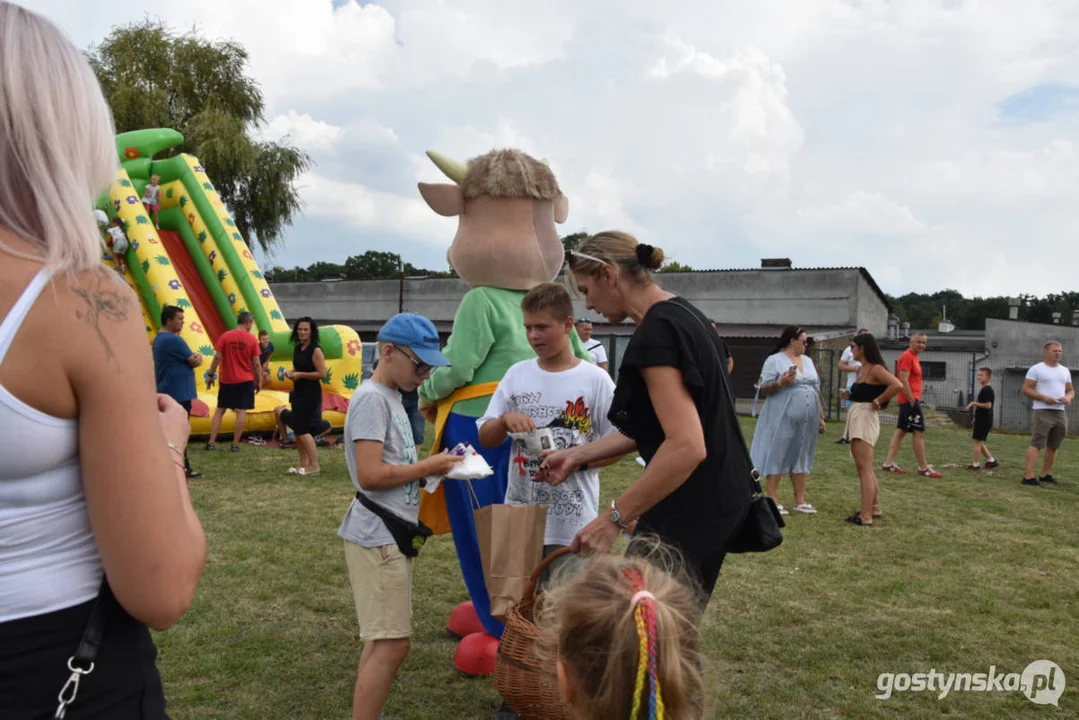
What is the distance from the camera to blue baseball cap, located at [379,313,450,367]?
9.73 feet

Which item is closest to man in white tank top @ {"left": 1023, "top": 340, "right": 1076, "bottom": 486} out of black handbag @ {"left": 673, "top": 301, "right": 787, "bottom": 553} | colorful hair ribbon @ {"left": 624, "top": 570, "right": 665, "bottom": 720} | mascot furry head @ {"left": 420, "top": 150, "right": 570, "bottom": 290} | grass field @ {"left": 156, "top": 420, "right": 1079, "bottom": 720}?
grass field @ {"left": 156, "top": 420, "right": 1079, "bottom": 720}

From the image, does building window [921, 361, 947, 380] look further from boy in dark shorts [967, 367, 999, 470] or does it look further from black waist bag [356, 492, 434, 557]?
black waist bag [356, 492, 434, 557]

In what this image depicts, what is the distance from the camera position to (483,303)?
163 inches

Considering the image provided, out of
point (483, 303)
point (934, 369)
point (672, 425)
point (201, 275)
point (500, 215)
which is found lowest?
point (934, 369)

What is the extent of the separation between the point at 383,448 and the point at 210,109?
68.1 ft

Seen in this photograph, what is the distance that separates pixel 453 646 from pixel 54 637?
10.7ft

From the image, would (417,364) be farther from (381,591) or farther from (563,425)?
(381,591)

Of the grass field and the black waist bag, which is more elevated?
the black waist bag

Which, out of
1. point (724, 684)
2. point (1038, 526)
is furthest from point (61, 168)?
point (1038, 526)

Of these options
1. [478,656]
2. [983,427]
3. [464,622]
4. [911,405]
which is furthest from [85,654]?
[983,427]

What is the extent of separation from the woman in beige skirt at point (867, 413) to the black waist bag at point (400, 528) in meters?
5.12

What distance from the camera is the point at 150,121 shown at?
2009cm

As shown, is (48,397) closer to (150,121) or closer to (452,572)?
(452,572)

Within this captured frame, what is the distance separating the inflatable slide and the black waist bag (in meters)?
8.31
